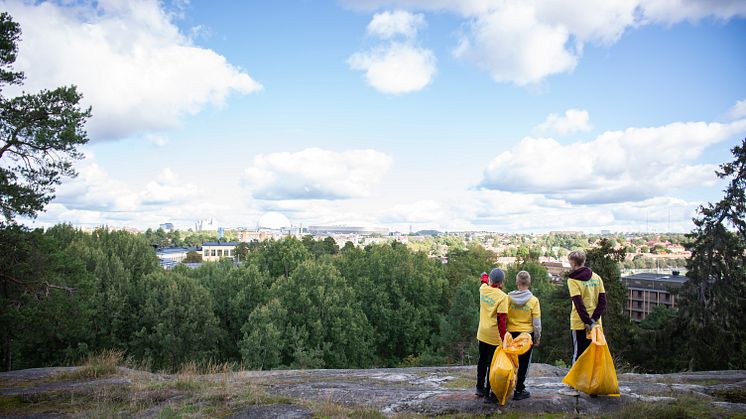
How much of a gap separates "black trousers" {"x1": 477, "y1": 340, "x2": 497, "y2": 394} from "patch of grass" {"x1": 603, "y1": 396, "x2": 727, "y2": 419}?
1.56 meters

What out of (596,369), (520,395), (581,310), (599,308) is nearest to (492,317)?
(520,395)

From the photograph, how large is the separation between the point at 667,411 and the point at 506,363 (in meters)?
2.16

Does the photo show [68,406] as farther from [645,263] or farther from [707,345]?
[645,263]

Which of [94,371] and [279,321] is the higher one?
[94,371]

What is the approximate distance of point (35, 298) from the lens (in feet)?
53.1

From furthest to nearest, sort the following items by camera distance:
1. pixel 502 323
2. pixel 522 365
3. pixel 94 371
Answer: pixel 94 371 < pixel 522 365 < pixel 502 323

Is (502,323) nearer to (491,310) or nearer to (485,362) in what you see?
(491,310)

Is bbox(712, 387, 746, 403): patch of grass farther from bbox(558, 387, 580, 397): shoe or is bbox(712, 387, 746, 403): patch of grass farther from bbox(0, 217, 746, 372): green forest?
bbox(0, 217, 746, 372): green forest

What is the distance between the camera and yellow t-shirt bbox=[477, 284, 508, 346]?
5980mm

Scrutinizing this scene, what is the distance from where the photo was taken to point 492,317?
6.09m

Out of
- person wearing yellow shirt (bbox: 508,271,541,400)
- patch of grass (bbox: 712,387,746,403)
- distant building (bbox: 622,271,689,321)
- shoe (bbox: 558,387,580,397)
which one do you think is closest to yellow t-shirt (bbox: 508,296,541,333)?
person wearing yellow shirt (bbox: 508,271,541,400)

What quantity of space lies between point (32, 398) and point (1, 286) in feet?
41.0

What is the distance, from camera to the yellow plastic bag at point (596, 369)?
20.6 feet

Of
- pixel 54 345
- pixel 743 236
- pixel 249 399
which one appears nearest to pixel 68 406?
pixel 249 399
